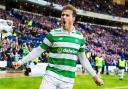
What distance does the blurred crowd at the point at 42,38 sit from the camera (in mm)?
30391

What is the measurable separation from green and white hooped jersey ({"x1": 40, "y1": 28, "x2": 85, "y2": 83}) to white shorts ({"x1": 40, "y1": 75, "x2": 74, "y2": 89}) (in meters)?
0.07

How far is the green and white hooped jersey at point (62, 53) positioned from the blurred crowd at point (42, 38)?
22164mm

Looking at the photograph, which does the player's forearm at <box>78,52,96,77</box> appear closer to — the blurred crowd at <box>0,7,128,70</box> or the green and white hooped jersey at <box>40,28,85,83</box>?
the green and white hooped jersey at <box>40,28,85,83</box>

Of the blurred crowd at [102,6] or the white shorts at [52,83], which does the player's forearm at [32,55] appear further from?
the blurred crowd at [102,6]

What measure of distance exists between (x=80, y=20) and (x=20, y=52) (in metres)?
37.0

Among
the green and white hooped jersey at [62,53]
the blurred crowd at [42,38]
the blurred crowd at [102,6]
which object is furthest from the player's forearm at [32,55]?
the blurred crowd at [102,6]

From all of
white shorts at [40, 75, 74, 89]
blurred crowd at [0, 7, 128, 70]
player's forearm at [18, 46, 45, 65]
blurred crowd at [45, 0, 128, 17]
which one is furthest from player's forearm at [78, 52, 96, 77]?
blurred crowd at [45, 0, 128, 17]

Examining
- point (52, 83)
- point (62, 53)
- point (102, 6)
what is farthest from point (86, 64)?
point (102, 6)

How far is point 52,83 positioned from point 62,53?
55cm

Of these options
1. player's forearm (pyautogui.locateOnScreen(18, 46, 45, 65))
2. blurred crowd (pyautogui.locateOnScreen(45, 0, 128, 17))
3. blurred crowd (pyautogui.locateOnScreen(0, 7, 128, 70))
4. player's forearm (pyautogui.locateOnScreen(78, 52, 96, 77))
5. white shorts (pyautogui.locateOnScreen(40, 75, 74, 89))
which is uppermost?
player's forearm (pyautogui.locateOnScreen(18, 46, 45, 65))

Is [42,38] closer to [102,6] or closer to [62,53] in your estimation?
[102,6]

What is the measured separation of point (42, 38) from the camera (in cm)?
4059

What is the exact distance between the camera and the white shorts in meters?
6.81

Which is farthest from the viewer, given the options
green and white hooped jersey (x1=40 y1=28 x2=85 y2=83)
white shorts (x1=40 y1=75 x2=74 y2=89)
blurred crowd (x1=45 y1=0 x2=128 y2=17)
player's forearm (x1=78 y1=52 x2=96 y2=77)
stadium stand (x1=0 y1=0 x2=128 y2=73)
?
blurred crowd (x1=45 y1=0 x2=128 y2=17)
